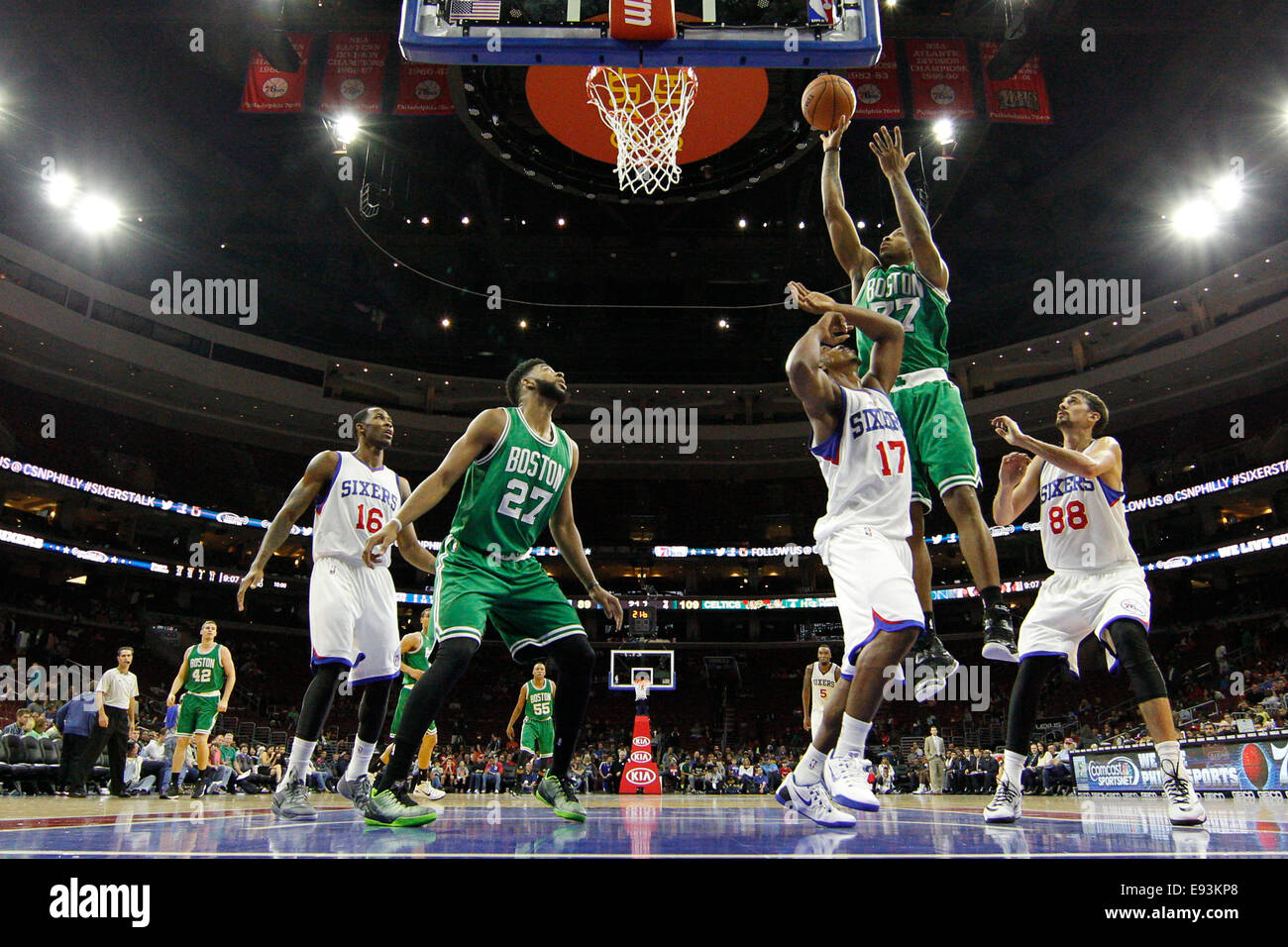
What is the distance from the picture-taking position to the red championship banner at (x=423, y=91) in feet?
43.2

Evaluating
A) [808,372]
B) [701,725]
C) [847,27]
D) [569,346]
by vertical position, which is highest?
[569,346]

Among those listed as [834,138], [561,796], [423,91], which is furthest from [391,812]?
[423,91]

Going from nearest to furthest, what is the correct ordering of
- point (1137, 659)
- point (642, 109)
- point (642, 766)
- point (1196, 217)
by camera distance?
point (1137, 659) < point (642, 109) < point (642, 766) < point (1196, 217)

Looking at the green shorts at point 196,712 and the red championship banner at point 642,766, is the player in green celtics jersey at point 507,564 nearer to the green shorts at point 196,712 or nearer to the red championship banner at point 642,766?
the green shorts at point 196,712

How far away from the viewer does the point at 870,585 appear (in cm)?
A: 370

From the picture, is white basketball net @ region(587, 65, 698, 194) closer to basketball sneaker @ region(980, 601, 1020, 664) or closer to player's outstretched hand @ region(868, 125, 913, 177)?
player's outstretched hand @ region(868, 125, 913, 177)

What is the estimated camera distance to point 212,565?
3073 cm

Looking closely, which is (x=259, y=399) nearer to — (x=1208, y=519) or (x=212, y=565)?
(x=212, y=565)

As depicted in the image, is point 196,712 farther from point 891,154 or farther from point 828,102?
point 891,154

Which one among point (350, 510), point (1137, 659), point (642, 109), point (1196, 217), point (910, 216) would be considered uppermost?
point (1196, 217)

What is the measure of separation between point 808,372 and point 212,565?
3180cm

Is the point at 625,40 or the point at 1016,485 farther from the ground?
Answer: the point at 625,40

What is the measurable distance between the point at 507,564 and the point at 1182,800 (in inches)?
132
